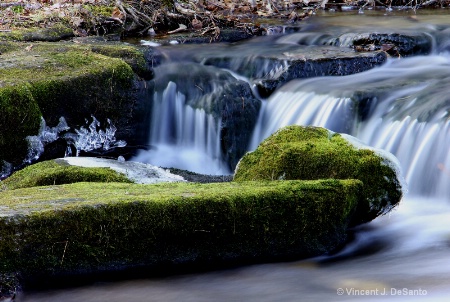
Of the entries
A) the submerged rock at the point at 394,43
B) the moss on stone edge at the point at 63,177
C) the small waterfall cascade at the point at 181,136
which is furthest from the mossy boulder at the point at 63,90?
the submerged rock at the point at 394,43

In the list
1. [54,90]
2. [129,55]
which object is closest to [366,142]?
[129,55]

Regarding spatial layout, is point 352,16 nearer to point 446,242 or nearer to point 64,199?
point 446,242

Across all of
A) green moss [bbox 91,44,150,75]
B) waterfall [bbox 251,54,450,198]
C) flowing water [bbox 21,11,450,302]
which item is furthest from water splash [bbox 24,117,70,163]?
waterfall [bbox 251,54,450,198]

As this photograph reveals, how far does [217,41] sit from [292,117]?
291cm

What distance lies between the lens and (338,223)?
4.59 m

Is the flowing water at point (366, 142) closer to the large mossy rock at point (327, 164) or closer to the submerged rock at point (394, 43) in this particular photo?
the submerged rock at point (394, 43)

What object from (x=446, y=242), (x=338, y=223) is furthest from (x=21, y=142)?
(x=446, y=242)

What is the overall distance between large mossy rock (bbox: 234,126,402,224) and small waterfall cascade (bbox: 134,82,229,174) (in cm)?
215

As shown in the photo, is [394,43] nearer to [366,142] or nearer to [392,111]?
[392,111]

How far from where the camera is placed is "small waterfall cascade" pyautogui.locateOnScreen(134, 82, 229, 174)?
7621 mm

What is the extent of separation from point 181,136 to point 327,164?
122 inches

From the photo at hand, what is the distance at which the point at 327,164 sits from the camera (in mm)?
5125

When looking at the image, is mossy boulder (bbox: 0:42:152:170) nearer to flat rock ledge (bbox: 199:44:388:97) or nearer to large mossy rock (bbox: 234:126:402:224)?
flat rock ledge (bbox: 199:44:388:97)

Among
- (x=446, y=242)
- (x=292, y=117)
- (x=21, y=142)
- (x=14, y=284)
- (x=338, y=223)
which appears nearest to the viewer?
(x=14, y=284)
